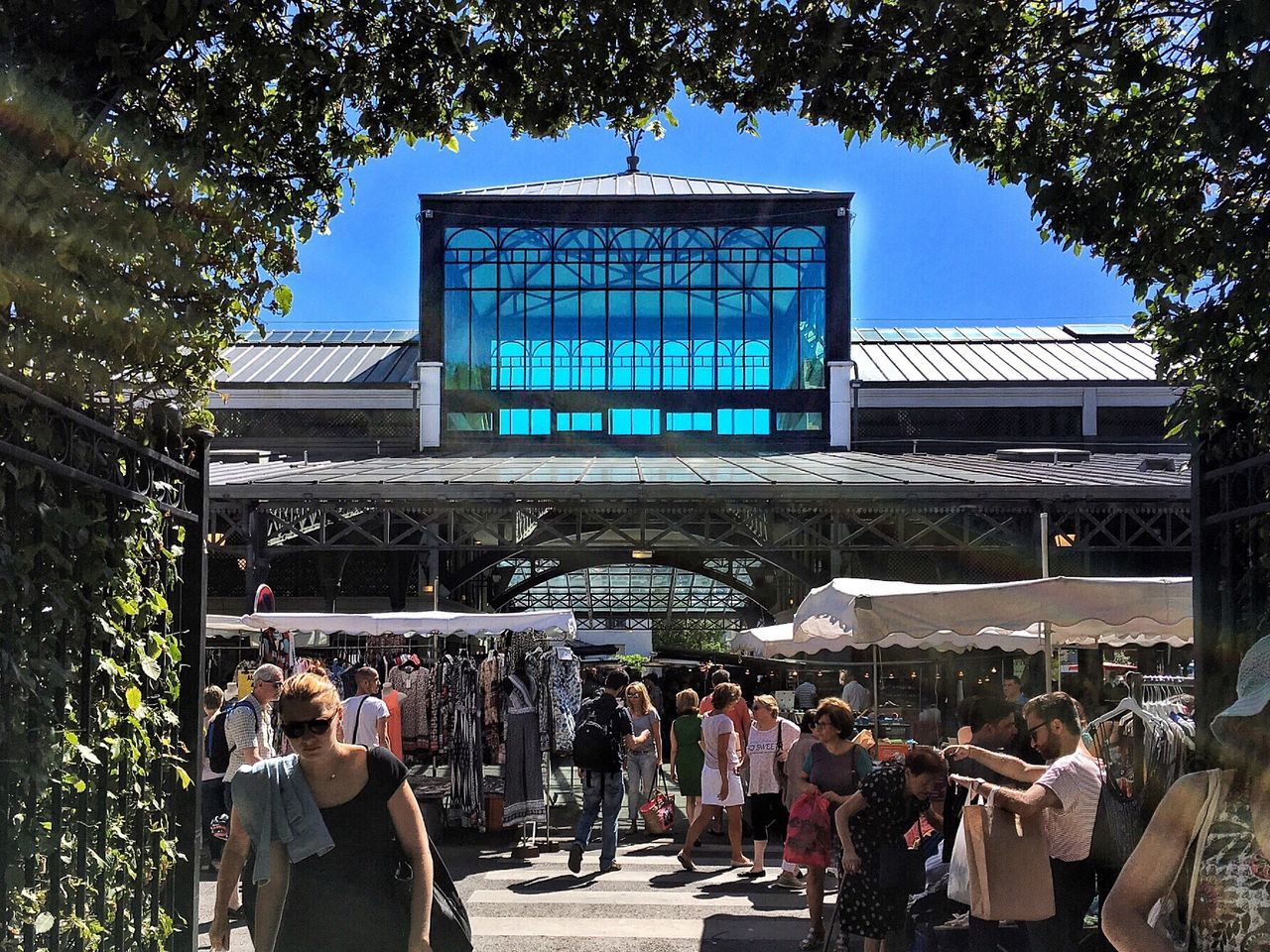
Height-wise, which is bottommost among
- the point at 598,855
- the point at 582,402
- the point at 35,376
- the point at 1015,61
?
the point at 598,855

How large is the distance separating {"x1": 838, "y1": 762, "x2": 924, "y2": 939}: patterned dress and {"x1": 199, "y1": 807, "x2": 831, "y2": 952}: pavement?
1.93 meters

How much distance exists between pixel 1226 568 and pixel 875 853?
3130 mm

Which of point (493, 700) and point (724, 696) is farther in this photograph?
point (493, 700)

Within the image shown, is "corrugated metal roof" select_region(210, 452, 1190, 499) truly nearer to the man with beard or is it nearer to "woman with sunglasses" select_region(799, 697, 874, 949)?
"woman with sunglasses" select_region(799, 697, 874, 949)

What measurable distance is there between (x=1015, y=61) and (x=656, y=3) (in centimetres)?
160

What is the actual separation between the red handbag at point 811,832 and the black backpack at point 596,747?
274 centimetres

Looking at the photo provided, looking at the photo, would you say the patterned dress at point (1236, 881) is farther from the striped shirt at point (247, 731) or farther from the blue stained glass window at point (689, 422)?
the blue stained glass window at point (689, 422)

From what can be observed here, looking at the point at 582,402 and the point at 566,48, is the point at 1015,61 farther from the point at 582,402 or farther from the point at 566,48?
the point at 582,402

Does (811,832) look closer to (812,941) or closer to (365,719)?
(812,941)

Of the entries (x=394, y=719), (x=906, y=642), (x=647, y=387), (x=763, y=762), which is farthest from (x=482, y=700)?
(x=647, y=387)

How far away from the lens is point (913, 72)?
6.17 metres

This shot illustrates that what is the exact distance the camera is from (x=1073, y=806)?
7594mm

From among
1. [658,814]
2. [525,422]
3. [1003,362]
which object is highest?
[1003,362]

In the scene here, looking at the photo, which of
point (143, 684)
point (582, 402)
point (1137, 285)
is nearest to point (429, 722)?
point (143, 684)
